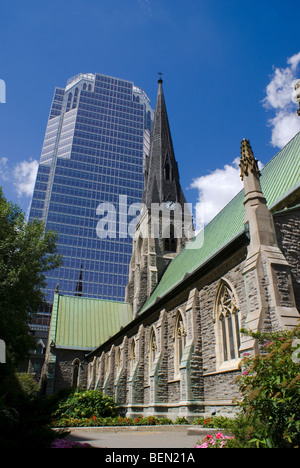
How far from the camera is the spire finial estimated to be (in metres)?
12.3

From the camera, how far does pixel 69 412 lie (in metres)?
17.7

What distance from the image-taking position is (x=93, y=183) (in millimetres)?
104125

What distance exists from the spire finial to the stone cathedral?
4 cm

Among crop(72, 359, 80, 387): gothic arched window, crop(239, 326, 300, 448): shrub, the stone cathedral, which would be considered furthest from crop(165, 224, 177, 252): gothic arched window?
crop(239, 326, 300, 448): shrub

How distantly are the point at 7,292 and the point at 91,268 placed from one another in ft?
250

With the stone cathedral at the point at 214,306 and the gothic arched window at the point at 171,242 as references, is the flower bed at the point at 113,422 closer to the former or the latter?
the stone cathedral at the point at 214,306

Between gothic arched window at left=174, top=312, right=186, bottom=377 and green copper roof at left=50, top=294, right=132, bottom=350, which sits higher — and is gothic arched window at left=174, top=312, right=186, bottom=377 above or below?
below

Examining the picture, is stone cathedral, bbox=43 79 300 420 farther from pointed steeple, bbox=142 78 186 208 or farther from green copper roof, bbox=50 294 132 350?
pointed steeple, bbox=142 78 186 208

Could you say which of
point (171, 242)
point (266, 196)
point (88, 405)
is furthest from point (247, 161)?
point (171, 242)

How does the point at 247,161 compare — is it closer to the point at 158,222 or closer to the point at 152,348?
the point at 152,348

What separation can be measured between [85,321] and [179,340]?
20752 mm

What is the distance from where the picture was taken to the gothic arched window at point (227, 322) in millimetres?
12016
